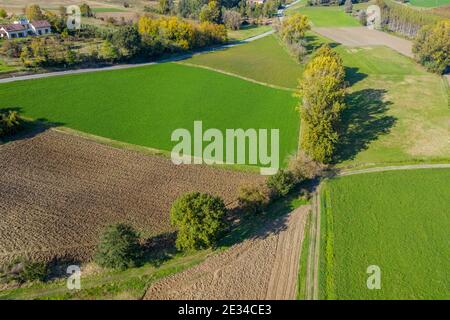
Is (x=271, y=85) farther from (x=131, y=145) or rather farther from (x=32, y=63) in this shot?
(x=32, y=63)

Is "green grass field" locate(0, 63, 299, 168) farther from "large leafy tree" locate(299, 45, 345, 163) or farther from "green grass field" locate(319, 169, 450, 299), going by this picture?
"green grass field" locate(319, 169, 450, 299)

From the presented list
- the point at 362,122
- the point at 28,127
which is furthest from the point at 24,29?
the point at 362,122

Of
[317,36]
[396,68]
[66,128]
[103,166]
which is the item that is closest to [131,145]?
[103,166]

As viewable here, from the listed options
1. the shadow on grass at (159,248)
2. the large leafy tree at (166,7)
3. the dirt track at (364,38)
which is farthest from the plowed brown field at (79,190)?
the large leafy tree at (166,7)

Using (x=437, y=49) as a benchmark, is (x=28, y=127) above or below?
below

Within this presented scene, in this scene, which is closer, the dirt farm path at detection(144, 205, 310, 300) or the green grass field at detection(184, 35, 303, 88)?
the dirt farm path at detection(144, 205, 310, 300)

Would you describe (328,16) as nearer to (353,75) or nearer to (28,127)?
(353,75)

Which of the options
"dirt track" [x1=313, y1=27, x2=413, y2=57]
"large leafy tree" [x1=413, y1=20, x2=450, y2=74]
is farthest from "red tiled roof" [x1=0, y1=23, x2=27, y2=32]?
"large leafy tree" [x1=413, y1=20, x2=450, y2=74]
